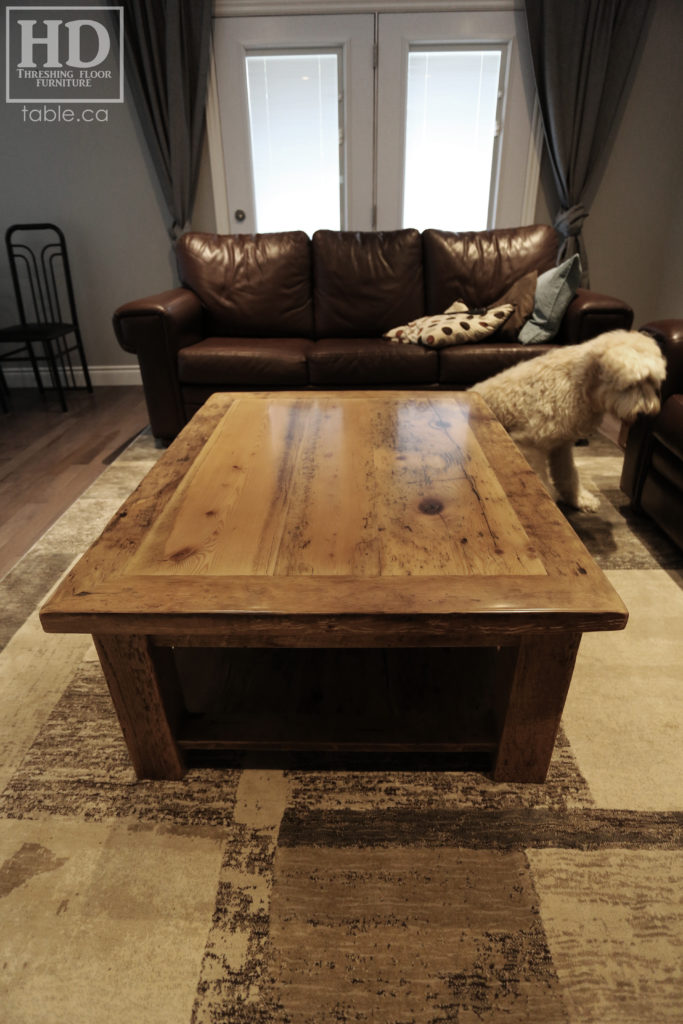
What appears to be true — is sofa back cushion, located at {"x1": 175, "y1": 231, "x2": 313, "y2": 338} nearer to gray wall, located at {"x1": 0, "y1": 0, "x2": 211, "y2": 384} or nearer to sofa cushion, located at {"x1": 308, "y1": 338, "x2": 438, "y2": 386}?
sofa cushion, located at {"x1": 308, "y1": 338, "x2": 438, "y2": 386}

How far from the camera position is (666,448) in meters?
1.87

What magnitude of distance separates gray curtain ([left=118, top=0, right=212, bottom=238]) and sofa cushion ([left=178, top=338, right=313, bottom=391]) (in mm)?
1445

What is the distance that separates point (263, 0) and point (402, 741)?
395cm

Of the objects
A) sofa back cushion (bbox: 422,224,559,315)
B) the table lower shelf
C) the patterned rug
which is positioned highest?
sofa back cushion (bbox: 422,224,559,315)

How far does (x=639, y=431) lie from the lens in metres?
2.03

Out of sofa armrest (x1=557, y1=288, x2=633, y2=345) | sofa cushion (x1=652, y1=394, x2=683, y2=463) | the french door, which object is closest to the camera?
sofa cushion (x1=652, y1=394, x2=683, y2=463)

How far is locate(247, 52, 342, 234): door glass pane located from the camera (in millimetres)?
3264

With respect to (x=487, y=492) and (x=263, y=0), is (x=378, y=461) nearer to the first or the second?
(x=487, y=492)

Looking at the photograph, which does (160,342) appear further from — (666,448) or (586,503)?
(666,448)

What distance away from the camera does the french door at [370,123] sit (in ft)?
10.4

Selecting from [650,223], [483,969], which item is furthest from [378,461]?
[650,223]

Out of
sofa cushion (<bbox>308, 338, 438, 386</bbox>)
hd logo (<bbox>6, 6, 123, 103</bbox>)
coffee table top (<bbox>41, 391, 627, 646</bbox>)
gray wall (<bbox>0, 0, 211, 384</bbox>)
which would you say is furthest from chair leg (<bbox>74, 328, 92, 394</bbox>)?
coffee table top (<bbox>41, 391, 627, 646</bbox>)

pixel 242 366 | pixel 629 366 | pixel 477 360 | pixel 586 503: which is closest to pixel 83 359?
pixel 242 366

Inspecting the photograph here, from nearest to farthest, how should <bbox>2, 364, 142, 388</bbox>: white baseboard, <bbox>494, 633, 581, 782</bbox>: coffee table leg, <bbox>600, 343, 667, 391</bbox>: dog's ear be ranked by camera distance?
<bbox>494, 633, 581, 782</bbox>: coffee table leg, <bbox>600, 343, 667, 391</bbox>: dog's ear, <bbox>2, 364, 142, 388</bbox>: white baseboard
